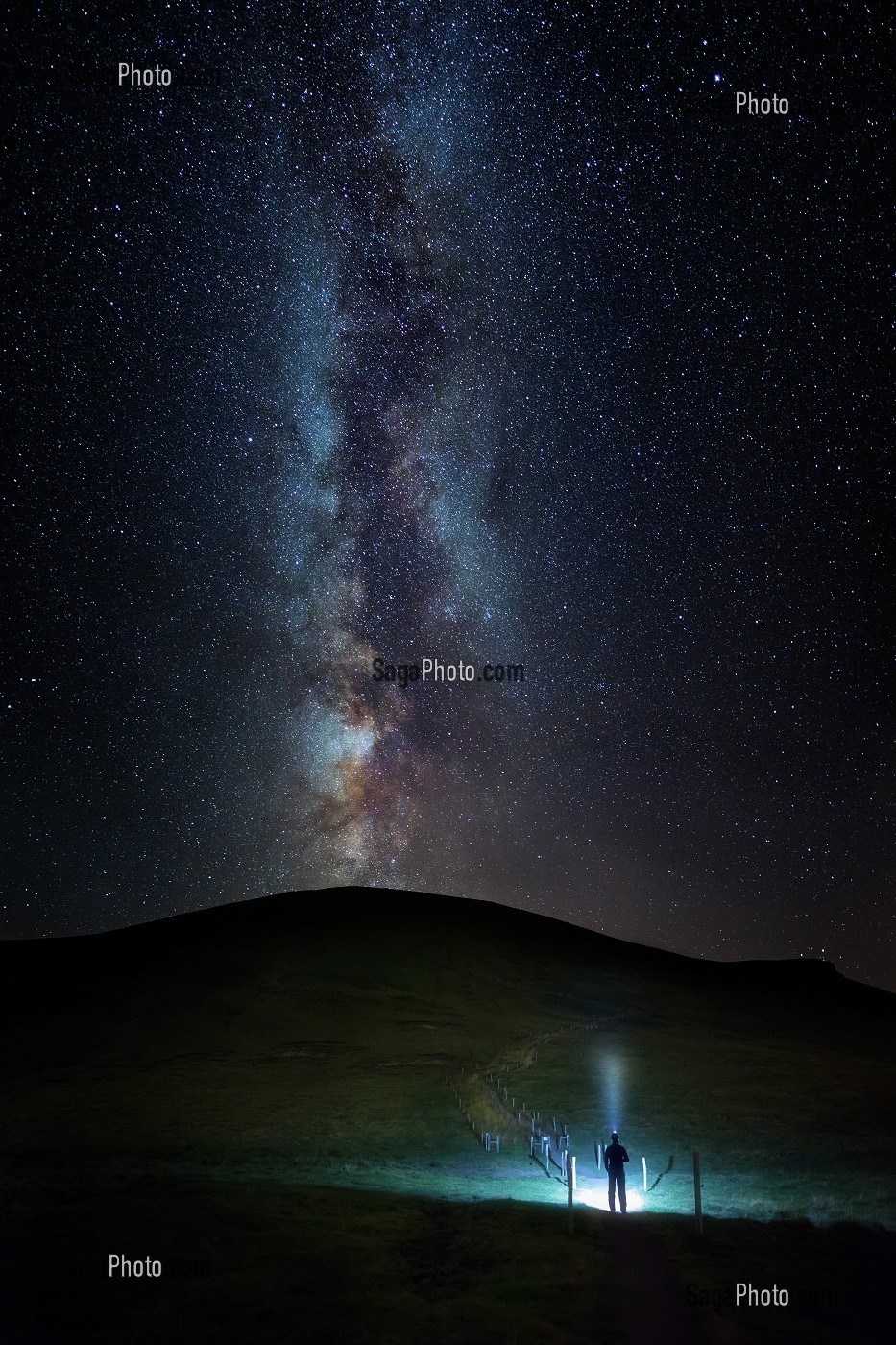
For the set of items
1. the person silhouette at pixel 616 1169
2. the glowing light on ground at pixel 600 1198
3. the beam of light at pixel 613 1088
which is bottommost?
the beam of light at pixel 613 1088

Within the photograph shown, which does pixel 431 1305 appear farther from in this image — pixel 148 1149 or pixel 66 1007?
pixel 66 1007

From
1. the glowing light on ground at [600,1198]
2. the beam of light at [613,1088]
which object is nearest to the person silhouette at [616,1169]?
the glowing light on ground at [600,1198]

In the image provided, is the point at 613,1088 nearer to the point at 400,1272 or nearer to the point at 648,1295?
the point at 400,1272

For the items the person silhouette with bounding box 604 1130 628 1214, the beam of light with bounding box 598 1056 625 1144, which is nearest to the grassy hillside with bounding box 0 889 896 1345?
the beam of light with bounding box 598 1056 625 1144

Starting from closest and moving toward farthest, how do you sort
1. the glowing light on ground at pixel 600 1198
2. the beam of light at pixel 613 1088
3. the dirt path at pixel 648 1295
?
the dirt path at pixel 648 1295, the glowing light on ground at pixel 600 1198, the beam of light at pixel 613 1088

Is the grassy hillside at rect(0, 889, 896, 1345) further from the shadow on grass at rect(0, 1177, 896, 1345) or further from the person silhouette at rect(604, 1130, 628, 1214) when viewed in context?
the person silhouette at rect(604, 1130, 628, 1214)

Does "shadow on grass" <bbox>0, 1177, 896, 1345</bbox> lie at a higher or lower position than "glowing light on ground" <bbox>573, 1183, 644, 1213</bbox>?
higher

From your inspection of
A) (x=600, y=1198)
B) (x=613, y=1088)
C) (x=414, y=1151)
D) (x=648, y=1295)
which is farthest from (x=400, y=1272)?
(x=613, y=1088)

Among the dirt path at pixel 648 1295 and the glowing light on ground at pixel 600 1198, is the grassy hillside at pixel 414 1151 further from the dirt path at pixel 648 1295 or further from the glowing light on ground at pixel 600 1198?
the glowing light on ground at pixel 600 1198

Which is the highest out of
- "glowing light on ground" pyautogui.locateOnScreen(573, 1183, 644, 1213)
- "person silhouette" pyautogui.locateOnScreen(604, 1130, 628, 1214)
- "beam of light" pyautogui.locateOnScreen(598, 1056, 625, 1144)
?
"person silhouette" pyautogui.locateOnScreen(604, 1130, 628, 1214)
